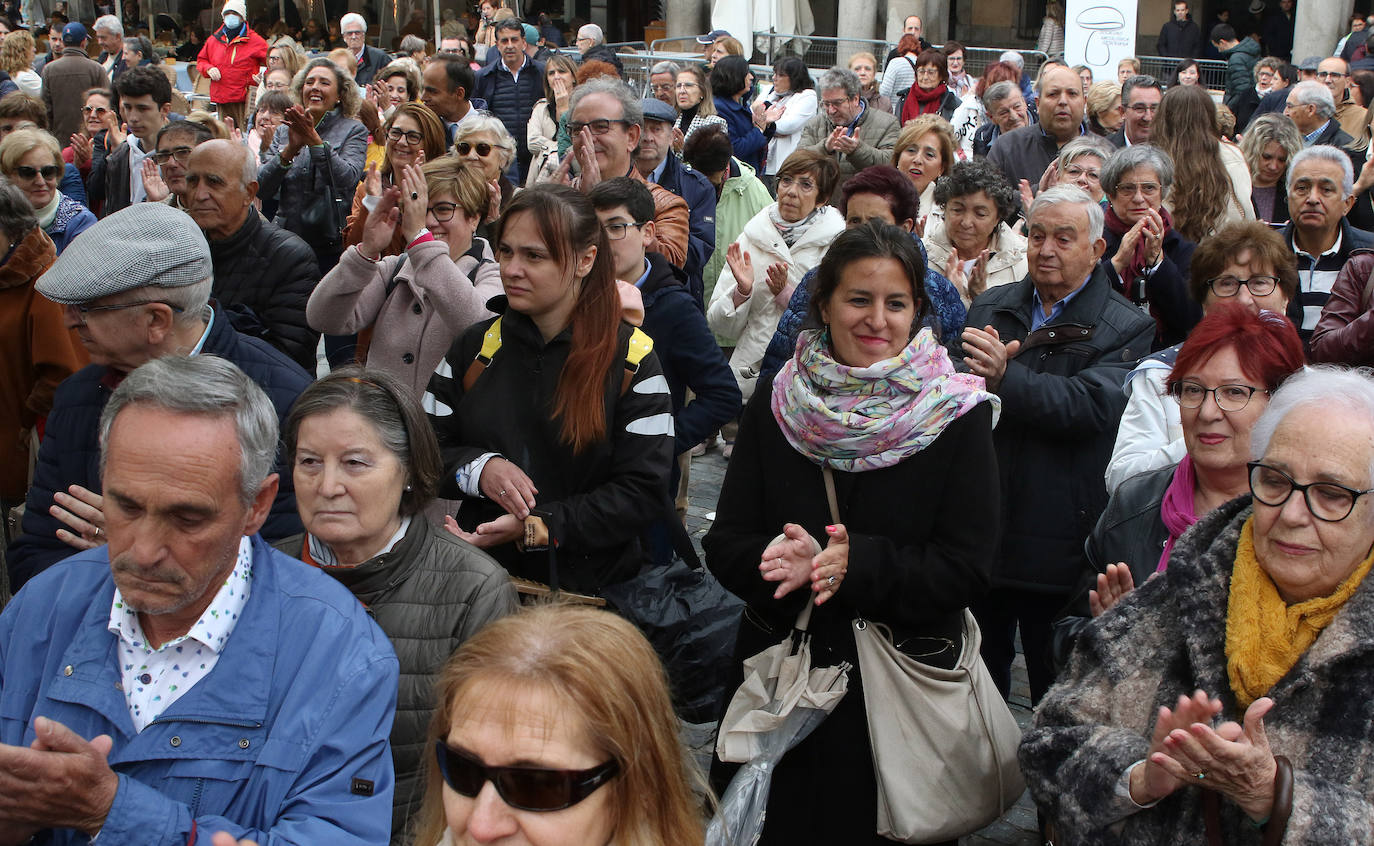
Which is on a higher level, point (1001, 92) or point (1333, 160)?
point (1001, 92)

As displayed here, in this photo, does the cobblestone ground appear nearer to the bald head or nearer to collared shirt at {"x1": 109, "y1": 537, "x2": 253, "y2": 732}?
collared shirt at {"x1": 109, "y1": 537, "x2": 253, "y2": 732}

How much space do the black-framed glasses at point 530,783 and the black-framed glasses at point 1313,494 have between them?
137cm

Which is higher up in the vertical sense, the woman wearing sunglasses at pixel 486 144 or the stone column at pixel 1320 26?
the stone column at pixel 1320 26

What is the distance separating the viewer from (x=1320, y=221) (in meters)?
5.66

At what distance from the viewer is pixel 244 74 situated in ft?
46.5

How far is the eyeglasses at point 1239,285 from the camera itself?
4.36 meters

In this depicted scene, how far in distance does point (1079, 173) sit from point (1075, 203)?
1.98m

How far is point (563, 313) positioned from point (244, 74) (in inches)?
465

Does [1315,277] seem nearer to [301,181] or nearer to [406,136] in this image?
[406,136]

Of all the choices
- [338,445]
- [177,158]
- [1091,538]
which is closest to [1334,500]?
[1091,538]

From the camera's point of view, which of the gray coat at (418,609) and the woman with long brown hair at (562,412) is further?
the woman with long brown hair at (562,412)

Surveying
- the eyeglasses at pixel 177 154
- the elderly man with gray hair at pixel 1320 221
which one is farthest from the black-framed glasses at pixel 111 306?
the elderly man with gray hair at pixel 1320 221

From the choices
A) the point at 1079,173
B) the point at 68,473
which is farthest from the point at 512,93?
the point at 68,473

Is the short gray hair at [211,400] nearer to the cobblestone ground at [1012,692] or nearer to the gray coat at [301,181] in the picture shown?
the cobblestone ground at [1012,692]
